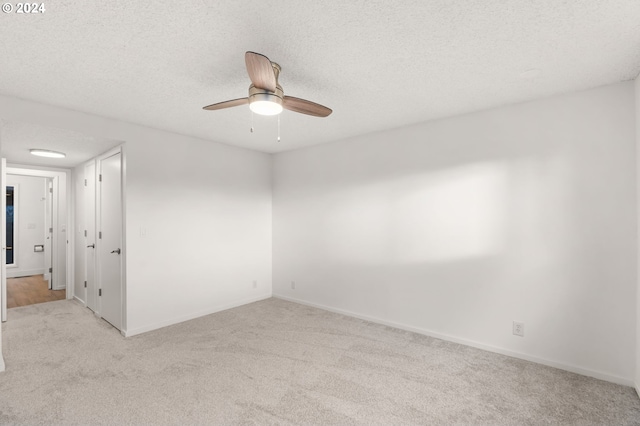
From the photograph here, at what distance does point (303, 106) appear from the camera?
2234 mm

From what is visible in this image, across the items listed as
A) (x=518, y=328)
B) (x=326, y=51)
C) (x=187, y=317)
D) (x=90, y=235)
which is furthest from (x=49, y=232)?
(x=518, y=328)

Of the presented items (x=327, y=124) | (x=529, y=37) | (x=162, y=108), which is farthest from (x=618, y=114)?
(x=162, y=108)

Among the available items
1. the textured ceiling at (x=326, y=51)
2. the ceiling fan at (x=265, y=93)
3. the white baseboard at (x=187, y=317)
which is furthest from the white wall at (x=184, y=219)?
the ceiling fan at (x=265, y=93)

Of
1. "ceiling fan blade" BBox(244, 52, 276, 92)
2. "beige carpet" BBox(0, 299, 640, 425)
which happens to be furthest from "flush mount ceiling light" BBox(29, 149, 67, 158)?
"ceiling fan blade" BBox(244, 52, 276, 92)

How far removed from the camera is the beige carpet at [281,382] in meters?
2.01

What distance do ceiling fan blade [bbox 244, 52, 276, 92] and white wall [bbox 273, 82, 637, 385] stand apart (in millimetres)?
2147

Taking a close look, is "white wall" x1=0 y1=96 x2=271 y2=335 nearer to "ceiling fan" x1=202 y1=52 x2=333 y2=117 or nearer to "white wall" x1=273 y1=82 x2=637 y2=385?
"white wall" x1=273 y1=82 x2=637 y2=385

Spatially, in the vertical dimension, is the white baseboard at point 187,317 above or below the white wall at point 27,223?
below

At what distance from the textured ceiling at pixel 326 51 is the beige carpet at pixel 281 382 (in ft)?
7.65

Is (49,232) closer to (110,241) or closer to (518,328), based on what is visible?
(110,241)

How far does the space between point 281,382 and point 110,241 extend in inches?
111

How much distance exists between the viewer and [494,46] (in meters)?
1.91

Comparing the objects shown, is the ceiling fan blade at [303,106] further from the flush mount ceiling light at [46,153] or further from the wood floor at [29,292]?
the wood floor at [29,292]

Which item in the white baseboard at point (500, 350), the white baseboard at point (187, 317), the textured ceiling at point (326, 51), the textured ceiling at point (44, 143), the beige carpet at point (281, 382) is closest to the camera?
the textured ceiling at point (326, 51)
